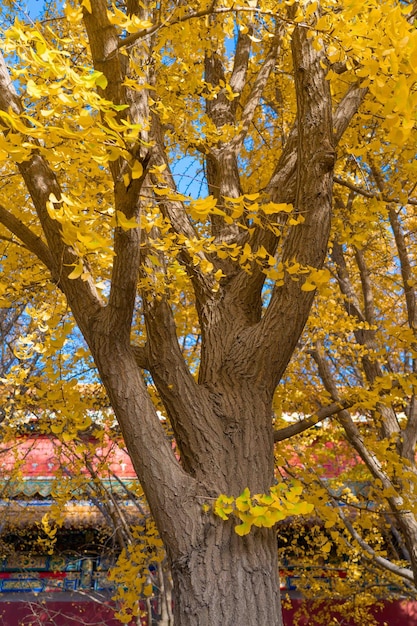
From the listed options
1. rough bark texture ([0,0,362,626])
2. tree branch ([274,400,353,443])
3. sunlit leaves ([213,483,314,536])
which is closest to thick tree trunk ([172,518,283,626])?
rough bark texture ([0,0,362,626])

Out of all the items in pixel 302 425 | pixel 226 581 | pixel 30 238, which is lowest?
pixel 226 581

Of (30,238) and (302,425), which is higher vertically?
(30,238)

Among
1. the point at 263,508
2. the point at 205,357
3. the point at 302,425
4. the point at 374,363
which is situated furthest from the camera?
the point at 374,363

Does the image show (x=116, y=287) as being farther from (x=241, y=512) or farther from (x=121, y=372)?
(x=241, y=512)

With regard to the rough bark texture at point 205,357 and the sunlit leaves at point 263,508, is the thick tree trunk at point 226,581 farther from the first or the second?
the sunlit leaves at point 263,508

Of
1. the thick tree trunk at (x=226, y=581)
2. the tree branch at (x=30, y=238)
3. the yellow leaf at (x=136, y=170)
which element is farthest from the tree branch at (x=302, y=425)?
the yellow leaf at (x=136, y=170)

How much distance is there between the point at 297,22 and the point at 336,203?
3376 mm

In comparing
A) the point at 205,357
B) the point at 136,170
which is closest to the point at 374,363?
the point at 205,357

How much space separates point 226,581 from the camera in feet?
6.26

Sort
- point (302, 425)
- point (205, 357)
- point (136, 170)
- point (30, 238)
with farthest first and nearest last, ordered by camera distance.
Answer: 1. point (302, 425)
2. point (205, 357)
3. point (30, 238)
4. point (136, 170)

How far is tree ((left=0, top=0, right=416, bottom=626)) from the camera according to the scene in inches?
60.1

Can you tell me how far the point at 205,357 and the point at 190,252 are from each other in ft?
2.43

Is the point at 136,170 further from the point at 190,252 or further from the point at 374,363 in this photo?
the point at 374,363

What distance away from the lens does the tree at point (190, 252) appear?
1.53 metres
